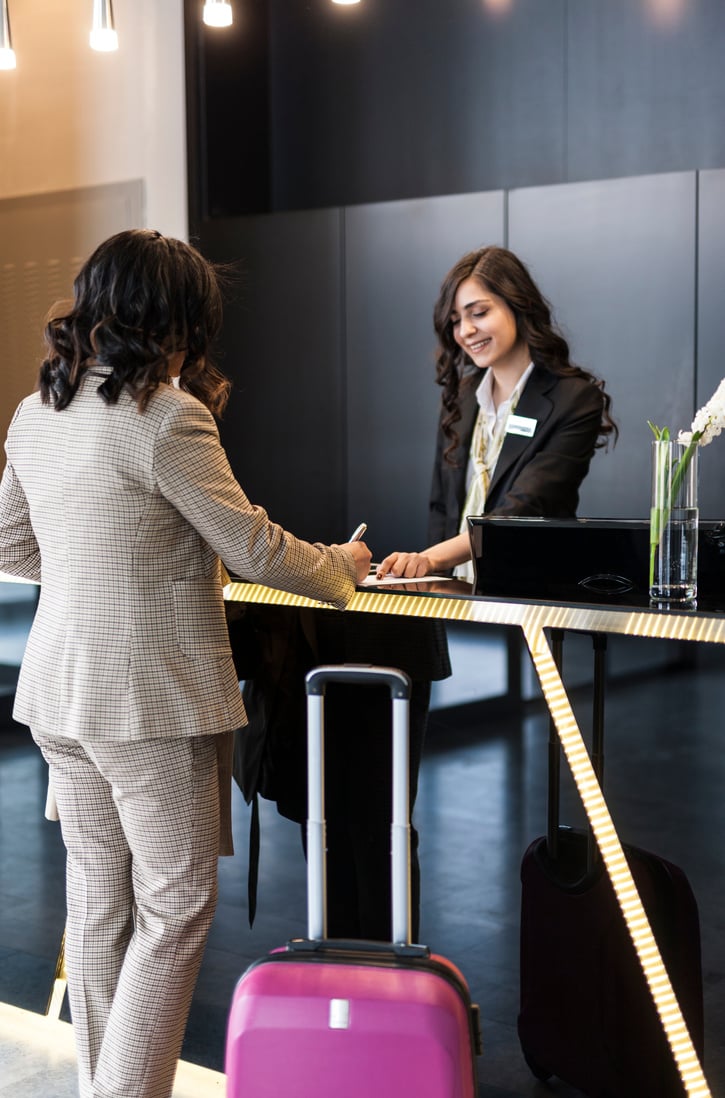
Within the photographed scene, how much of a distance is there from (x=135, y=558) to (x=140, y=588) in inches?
1.9

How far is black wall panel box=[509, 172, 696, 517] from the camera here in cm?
419

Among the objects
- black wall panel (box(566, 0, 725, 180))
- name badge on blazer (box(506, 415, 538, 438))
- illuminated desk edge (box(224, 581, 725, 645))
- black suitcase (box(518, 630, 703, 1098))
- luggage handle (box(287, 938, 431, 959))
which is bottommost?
black suitcase (box(518, 630, 703, 1098))

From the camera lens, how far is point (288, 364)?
202 inches

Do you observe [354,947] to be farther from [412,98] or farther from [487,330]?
[412,98]

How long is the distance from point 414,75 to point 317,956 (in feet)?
14.1

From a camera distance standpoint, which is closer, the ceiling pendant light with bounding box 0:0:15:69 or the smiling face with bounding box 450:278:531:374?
the smiling face with bounding box 450:278:531:374

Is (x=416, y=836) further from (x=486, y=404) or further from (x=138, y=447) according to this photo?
(x=486, y=404)

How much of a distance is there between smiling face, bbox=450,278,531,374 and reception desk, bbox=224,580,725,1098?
0.87 metres

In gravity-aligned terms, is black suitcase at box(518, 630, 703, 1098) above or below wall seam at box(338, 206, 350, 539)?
below

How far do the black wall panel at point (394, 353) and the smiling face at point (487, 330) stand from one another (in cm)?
192

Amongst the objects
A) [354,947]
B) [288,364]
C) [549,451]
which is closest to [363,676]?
[354,947]

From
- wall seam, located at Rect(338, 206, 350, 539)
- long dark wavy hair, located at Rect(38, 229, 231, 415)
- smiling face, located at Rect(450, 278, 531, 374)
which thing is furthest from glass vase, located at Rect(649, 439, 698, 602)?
wall seam, located at Rect(338, 206, 350, 539)

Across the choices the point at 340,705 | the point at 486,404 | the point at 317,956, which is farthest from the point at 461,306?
the point at 317,956

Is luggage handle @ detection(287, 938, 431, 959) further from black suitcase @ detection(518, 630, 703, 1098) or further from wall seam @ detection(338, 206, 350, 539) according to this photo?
wall seam @ detection(338, 206, 350, 539)
